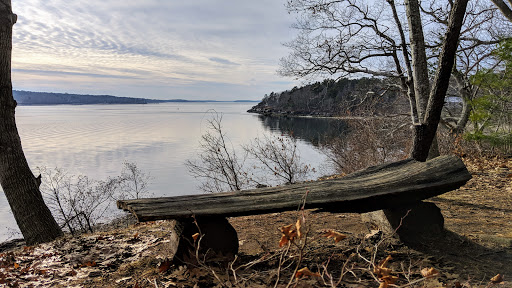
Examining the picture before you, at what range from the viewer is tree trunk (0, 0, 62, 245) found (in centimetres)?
571

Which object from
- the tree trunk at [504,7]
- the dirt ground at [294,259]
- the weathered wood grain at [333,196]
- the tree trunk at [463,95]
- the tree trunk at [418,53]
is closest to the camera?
the dirt ground at [294,259]

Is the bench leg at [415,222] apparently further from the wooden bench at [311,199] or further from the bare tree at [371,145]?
the bare tree at [371,145]

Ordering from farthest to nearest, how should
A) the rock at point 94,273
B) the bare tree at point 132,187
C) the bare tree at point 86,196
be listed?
the bare tree at point 132,187 < the bare tree at point 86,196 < the rock at point 94,273

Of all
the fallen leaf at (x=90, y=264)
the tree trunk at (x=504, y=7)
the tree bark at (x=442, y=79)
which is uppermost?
the tree trunk at (x=504, y=7)

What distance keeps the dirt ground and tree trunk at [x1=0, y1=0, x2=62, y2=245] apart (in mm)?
1402

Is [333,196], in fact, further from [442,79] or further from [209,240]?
[442,79]

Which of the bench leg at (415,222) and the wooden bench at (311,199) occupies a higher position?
the wooden bench at (311,199)

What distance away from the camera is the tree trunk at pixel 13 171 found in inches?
225

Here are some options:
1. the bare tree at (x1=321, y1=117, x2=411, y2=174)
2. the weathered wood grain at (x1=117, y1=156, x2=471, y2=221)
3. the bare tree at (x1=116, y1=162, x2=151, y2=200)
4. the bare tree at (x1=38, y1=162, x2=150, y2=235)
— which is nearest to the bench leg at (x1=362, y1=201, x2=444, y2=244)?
the weathered wood grain at (x1=117, y1=156, x2=471, y2=221)

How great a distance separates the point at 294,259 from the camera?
9.48ft

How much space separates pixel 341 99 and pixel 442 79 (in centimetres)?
1527

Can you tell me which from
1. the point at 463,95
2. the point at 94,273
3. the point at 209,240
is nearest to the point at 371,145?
the point at 463,95

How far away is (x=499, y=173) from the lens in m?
8.04

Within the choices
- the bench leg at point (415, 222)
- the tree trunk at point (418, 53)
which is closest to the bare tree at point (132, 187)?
the tree trunk at point (418, 53)
